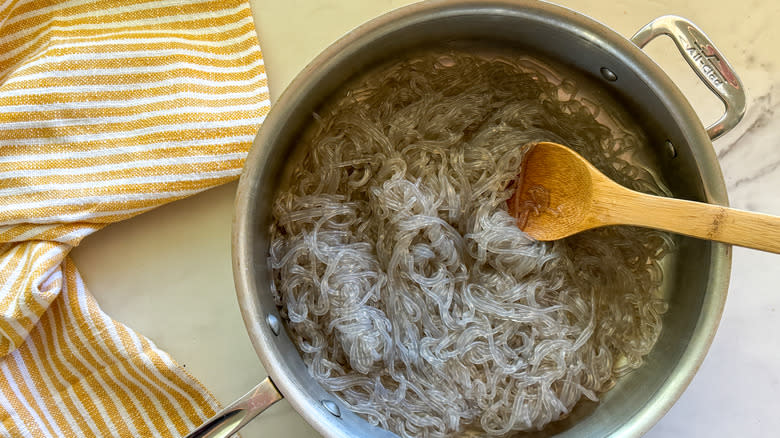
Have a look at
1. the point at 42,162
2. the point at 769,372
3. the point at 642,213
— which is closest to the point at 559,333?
the point at 642,213

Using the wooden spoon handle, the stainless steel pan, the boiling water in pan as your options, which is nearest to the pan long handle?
the stainless steel pan

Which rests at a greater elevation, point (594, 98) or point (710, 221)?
point (594, 98)

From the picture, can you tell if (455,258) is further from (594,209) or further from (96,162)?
(96,162)

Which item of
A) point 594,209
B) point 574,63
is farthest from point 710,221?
point 574,63

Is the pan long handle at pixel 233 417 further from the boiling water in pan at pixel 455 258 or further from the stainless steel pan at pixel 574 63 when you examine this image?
the boiling water in pan at pixel 455 258

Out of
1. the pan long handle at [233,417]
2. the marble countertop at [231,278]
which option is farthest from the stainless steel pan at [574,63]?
the marble countertop at [231,278]

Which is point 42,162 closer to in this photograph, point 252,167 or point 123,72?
point 123,72
